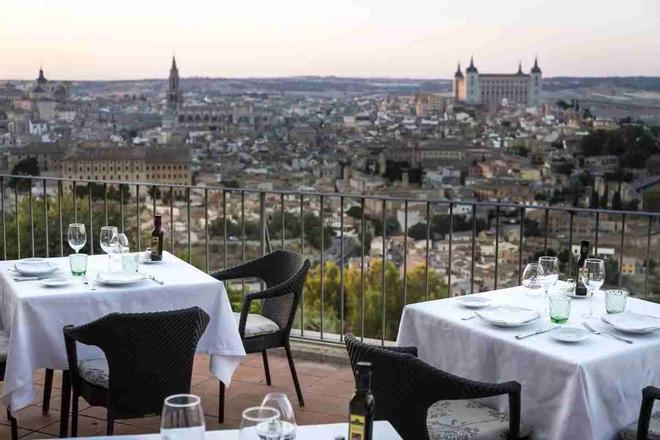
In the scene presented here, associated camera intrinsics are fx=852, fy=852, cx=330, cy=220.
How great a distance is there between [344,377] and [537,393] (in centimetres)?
211

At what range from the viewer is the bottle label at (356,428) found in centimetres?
→ 164

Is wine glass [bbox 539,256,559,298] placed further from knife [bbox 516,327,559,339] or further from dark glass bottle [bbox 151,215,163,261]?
dark glass bottle [bbox 151,215,163,261]

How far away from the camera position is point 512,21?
89.0 ft

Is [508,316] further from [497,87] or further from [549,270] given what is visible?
[497,87]

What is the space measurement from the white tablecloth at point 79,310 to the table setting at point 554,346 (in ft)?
3.03

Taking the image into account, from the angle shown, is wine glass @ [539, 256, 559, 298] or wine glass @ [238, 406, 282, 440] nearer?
wine glass @ [238, 406, 282, 440]

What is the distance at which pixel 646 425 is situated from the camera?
8.42ft

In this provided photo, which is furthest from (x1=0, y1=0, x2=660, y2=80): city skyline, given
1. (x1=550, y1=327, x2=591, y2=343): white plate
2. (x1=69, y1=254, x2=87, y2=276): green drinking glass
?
(x1=550, y1=327, x2=591, y2=343): white plate

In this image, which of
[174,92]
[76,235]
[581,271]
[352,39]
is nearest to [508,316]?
[581,271]

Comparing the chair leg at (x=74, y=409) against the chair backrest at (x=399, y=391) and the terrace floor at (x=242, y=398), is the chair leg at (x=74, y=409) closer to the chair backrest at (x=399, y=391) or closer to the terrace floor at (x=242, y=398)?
the terrace floor at (x=242, y=398)

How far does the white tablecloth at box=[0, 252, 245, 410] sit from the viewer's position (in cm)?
339

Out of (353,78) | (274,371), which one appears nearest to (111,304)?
(274,371)

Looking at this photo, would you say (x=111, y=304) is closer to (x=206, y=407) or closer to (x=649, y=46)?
(x=206, y=407)

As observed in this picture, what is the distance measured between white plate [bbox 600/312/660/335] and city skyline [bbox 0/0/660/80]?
15.8 m
